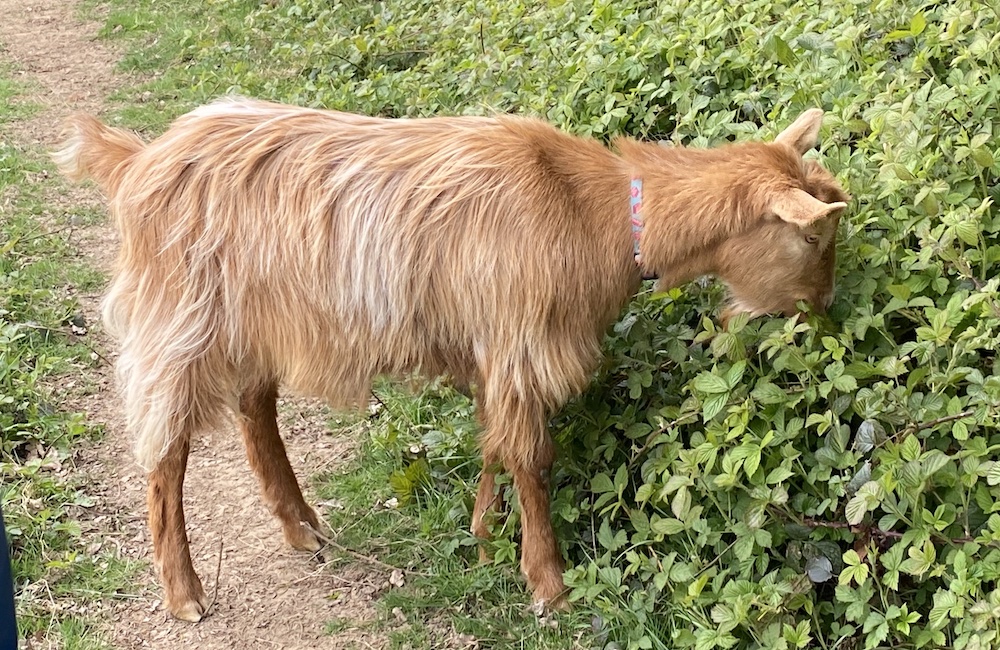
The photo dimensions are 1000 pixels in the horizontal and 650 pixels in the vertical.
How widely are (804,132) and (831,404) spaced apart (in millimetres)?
981

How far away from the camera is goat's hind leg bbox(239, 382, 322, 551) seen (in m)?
4.04

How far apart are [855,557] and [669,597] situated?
73 centimetres

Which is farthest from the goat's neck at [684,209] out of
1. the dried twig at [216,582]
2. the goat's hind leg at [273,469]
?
the dried twig at [216,582]

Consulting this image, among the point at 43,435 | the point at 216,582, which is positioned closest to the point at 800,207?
the point at 216,582

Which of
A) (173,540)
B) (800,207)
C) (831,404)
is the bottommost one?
(173,540)

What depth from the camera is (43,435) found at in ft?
15.2

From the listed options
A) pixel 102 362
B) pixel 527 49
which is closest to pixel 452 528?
pixel 102 362

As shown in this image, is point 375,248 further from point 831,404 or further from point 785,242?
point 831,404

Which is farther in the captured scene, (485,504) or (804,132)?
(485,504)

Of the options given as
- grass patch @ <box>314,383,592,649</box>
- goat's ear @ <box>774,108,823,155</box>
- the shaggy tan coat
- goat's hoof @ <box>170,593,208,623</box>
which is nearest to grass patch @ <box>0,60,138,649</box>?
goat's hoof @ <box>170,593,208,623</box>

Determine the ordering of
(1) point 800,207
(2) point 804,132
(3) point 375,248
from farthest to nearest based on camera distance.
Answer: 1. (2) point 804,132
2. (3) point 375,248
3. (1) point 800,207

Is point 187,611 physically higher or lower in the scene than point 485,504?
lower

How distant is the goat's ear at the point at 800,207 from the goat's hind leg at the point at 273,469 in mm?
2073

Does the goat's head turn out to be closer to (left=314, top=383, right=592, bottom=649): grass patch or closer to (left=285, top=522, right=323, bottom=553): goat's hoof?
(left=314, top=383, right=592, bottom=649): grass patch
